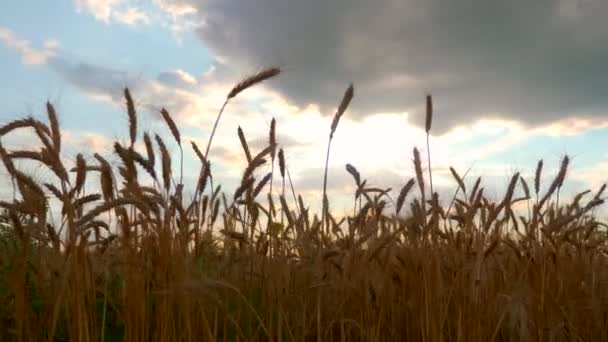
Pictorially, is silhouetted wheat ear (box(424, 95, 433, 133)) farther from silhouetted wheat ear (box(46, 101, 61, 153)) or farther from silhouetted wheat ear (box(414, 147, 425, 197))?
silhouetted wheat ear (box(46, 101, 61, 153))

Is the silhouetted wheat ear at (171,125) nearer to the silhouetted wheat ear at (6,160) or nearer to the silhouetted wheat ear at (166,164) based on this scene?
the silhouetted wheat ear at (166,164)

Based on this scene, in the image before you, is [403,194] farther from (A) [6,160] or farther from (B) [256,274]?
(A) [6,160]

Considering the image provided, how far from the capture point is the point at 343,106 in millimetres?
3555

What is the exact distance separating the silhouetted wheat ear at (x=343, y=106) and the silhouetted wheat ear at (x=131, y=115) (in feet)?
3.29

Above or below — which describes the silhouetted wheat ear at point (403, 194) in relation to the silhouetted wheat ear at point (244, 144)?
below

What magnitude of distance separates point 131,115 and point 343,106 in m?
1.14

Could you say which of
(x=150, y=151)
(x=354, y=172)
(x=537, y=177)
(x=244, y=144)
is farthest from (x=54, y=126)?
(x=537, y=177)

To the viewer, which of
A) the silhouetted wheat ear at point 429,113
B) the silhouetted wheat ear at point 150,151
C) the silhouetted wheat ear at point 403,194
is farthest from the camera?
the silhouetted wheat ear at point 403,194

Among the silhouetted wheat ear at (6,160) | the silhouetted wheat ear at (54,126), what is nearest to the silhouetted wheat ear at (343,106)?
the silhouetted wheat ear at (54,126)

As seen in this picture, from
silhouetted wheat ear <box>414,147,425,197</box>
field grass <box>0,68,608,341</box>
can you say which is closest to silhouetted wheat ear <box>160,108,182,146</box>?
field grass <box>0,68,608,341</box>

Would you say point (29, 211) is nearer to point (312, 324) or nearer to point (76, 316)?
point (76, 316)

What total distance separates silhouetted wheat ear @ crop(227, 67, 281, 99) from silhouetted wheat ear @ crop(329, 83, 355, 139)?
389 millimetres

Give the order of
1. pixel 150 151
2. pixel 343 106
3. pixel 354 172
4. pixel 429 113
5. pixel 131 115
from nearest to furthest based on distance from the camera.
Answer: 1. pixel 150 151
2. pixel 131 115
3. pixel 429 113
4. pixel 343 106
5. pixel 354 172

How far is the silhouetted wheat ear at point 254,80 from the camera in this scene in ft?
10.1
